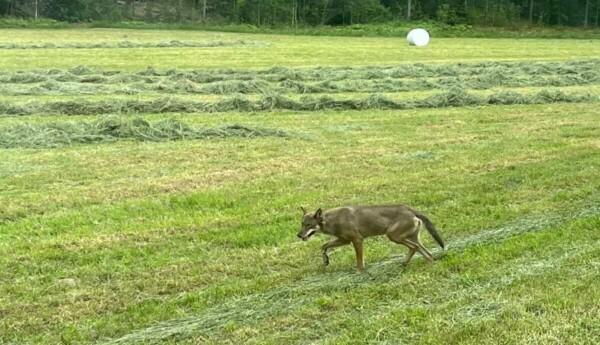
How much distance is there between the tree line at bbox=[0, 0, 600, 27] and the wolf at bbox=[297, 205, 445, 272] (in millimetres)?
67184

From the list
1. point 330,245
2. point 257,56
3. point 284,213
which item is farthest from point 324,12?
point 330,245

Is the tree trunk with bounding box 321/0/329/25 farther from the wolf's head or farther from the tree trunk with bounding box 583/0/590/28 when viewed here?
the wolf's head

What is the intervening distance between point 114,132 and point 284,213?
6606 millimetres

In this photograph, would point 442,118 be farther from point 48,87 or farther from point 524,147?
point 48,87

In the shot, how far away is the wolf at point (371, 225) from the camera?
712 cm

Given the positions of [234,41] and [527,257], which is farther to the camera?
[234,41]

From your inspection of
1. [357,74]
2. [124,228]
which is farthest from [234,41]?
[124,228]

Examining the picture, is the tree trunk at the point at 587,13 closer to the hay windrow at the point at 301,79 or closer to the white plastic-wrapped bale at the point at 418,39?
the white plastic-wrapped bale at the point at 418,39

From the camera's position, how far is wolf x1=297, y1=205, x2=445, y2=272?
281 inches

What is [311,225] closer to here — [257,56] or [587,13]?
[257,56]

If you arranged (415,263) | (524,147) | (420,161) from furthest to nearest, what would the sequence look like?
(524,147)
(420,161)
(415,263)

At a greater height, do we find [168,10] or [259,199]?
[168,10]

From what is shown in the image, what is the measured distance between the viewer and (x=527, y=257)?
727cm

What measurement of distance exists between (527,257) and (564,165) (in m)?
4.67
